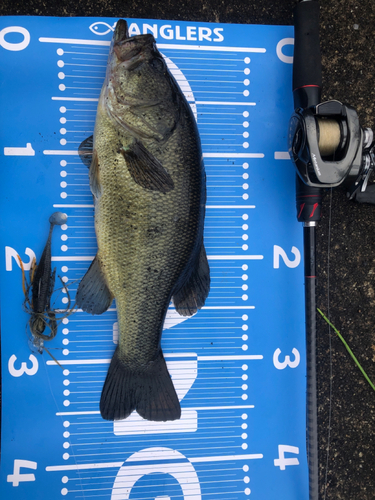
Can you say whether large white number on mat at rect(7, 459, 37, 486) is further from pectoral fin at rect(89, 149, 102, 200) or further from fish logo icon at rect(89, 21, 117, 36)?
fish logo icon at rect(89, 21, 117, 36)

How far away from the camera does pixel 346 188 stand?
1.49 metres

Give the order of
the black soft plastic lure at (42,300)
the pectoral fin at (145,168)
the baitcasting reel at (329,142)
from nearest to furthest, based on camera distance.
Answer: the pectoral fin at (145,168) < the baitcasting reel at (329,142) < the black soft plastic lure at (42,300)

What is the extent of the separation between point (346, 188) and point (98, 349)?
1.38m

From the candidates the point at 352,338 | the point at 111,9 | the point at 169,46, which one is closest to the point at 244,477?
the point at 352,338

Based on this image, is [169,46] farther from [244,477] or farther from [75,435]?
[244,477]

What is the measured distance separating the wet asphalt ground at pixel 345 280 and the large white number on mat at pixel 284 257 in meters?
0.12

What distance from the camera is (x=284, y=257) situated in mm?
1515

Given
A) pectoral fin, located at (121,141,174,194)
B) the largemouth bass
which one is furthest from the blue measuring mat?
pectoral fin, located at (121,141,174,194)

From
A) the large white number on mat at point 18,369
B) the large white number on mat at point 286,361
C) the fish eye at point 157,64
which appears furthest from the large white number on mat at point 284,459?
the fish eye at point 157,64

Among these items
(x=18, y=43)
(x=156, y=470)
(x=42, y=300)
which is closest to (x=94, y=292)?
(x=42, y=300)

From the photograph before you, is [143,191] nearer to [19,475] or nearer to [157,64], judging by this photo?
[157,64]

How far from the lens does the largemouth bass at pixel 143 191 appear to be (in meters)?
1.09

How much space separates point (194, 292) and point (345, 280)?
795 mm

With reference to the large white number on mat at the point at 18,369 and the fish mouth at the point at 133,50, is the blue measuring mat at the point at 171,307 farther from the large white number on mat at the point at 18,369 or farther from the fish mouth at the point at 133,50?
the fish mouth at the point at 133,50
